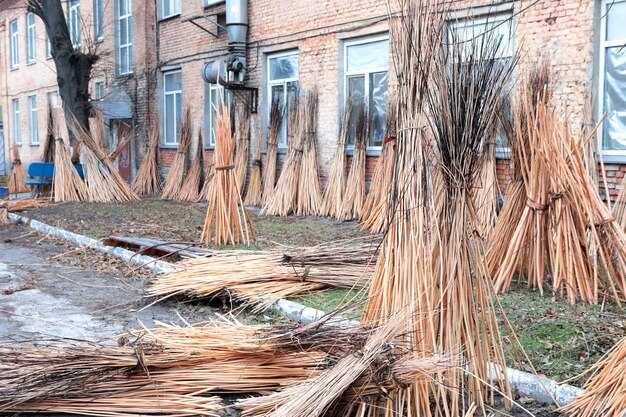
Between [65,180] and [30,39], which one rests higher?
[30,39]

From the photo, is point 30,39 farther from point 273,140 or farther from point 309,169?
point 309,169

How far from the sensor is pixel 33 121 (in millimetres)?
27438

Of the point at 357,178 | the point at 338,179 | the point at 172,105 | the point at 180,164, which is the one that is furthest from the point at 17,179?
the point at 357,178

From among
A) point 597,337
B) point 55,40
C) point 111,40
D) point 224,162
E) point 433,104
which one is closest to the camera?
point 433,104

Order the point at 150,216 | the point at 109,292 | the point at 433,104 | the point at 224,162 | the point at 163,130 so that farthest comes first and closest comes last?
the point at 163,130
the point at 150,216
the point at 224,162
the point at 109,292
the point at 433,104

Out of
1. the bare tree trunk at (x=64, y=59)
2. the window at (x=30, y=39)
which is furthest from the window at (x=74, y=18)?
the bare tree trunk at (x=64, y=59)

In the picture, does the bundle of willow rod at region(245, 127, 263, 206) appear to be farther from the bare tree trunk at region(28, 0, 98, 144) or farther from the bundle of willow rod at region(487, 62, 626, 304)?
the bundle of willow rod at region(487, 62, 626, 304)

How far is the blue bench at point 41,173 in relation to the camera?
14680 mm

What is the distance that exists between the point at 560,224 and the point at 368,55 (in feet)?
25.0

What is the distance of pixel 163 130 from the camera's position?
18672 millimetres

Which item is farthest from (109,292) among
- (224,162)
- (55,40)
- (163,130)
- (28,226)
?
(163,130)

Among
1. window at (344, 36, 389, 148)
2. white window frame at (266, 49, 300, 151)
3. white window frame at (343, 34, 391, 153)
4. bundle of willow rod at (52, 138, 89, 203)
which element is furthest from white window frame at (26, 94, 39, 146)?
window at (344, 36, 389, 148)

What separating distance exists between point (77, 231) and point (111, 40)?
477 inches

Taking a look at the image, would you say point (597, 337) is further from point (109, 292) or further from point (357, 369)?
point (109, 292)
